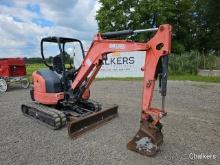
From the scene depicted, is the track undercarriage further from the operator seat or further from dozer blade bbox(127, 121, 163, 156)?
dozer blade bbox(127, 121, 163, 156)

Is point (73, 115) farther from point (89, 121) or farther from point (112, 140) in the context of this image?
point (112, 140)

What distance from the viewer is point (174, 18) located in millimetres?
37375

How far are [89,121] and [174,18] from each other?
107 feet

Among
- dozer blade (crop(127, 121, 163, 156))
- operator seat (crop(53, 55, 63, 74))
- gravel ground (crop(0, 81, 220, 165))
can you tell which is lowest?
gravel ground (crop(0, 81, 220, 165))

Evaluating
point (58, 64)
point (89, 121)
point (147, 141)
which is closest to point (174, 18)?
point (58, 64)

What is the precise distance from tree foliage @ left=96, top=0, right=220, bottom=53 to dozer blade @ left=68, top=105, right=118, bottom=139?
27974 mm

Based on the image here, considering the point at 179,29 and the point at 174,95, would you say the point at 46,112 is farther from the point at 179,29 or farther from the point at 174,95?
the point at 179,29

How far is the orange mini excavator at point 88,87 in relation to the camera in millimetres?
5523

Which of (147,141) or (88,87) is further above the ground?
(88,87)

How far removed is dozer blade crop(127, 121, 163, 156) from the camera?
545cm

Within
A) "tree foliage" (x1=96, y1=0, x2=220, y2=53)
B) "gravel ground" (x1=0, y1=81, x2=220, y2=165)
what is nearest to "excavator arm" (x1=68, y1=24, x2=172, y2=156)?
"gravel ground" (x1=0, y1=81, x2=220, y2=165)

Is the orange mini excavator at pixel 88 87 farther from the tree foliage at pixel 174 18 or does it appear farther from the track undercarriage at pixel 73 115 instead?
the tree foliage at pixel 174 18

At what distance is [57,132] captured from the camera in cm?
701

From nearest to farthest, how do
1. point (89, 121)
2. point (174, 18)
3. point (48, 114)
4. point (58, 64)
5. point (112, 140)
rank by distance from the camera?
point (112, 140) → point (89, 121) → point (48, 114) → point (58, 64) → point (174, 18)
